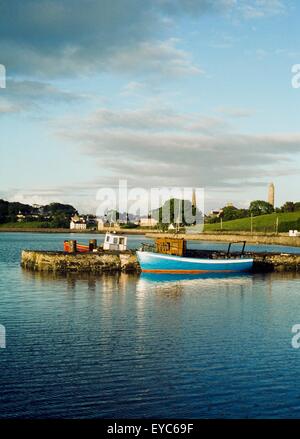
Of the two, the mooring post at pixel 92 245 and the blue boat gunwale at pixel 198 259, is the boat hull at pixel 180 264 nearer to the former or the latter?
the blue boat gunwale at pixel 198 259

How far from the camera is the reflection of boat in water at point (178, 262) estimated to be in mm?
61000

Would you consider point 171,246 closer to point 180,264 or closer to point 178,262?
point 178,262

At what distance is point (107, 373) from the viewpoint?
21.9 m

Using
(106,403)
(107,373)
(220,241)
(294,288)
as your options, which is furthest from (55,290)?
(220,241)

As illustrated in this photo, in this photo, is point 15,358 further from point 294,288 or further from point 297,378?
point 294,288

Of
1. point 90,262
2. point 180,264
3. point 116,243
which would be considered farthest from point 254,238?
point 90,262

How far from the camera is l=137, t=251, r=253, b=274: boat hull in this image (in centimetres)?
6091

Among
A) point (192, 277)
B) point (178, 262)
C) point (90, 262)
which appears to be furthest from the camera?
point (90, 262)

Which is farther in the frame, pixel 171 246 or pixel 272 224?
pixel 272 224

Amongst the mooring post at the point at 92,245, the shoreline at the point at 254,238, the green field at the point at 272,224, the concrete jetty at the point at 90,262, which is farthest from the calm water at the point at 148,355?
the green field at the point at 272,224

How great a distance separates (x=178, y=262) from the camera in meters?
61.5

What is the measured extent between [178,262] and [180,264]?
334mm

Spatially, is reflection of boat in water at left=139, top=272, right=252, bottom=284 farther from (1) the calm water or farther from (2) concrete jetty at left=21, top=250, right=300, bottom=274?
(1) the calm water
